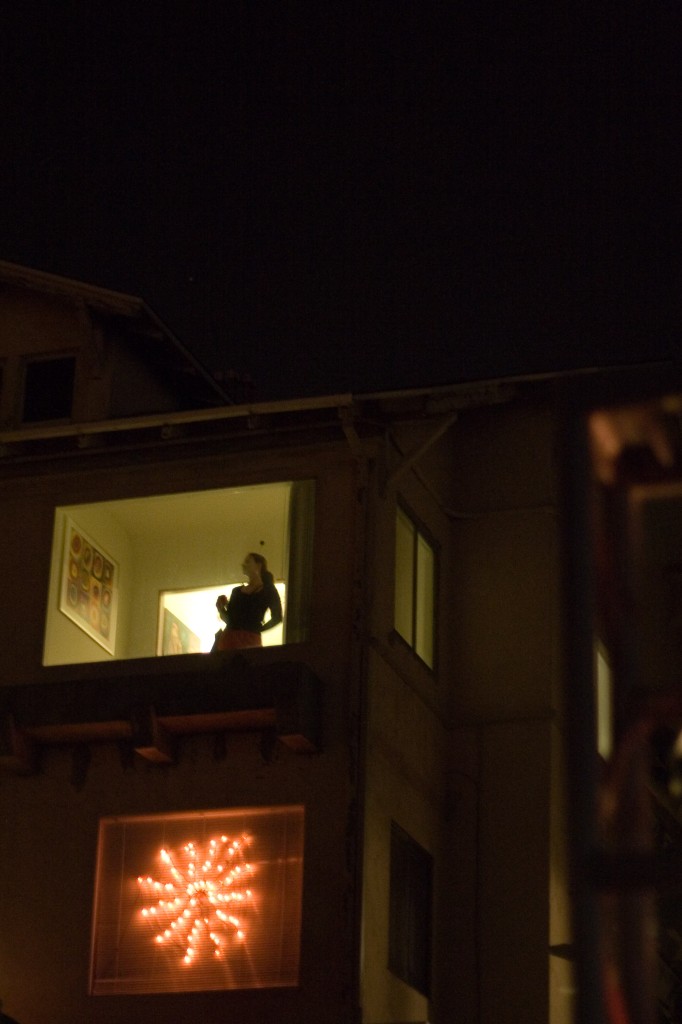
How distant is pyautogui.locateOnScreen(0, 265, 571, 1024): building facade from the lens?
15859 mm

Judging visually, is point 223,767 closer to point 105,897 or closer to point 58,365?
point 105,897

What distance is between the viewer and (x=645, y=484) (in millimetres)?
5285

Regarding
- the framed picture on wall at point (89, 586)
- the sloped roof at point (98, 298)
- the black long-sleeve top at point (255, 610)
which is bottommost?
the black long-sleeve top at point (255, 610)

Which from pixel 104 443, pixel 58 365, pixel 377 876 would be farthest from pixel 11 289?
pixel 377 876

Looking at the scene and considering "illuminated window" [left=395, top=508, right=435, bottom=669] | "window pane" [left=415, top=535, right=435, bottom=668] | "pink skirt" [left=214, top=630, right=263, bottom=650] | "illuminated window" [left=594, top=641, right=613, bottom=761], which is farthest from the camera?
"window pane" [left=415, top=535, right=435, bottom=668]

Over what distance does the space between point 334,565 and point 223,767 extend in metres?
2.26

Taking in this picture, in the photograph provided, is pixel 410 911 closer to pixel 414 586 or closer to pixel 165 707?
pixel 165 707

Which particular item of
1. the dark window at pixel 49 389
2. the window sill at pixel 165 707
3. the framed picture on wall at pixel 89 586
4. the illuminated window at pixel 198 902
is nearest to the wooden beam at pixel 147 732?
the window sill at pixel 165 707

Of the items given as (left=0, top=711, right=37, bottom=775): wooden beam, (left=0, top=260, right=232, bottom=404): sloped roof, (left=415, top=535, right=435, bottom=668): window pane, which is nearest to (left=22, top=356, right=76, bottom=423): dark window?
(left=0, top=260, right=232, bottom=404): sloped roof

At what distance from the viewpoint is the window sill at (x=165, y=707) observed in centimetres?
1586

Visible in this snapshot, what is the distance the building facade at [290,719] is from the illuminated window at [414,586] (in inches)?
→ 1.7

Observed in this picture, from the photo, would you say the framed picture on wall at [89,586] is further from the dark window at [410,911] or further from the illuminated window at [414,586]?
the dark window at [410,911]

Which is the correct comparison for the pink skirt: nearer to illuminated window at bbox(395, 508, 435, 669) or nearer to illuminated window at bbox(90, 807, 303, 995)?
illuminated window at bbox(395, 508, 435, 669)

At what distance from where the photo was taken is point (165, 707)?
640 inches
